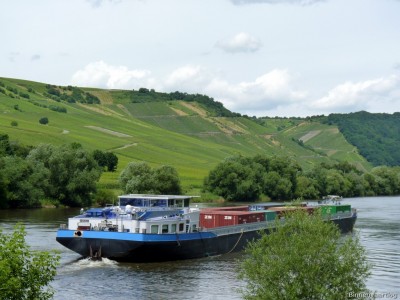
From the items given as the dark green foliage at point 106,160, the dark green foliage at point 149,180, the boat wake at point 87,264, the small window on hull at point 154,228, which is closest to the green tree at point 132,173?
the dark green foliage at point 149,180

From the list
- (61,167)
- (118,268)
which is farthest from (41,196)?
(118,268)

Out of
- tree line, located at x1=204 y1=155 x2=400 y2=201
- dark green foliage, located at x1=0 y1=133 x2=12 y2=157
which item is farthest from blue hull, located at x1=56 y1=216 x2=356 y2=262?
tree line, located at x1=204 y1=155 x2=400 y2=201

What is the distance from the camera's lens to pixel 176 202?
2325 inches

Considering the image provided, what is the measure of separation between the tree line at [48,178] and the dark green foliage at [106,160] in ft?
94.8

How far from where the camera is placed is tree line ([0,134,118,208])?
99.6 meters

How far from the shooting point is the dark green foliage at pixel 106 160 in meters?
146

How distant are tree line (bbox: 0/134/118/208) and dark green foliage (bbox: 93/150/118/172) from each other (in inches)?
1138

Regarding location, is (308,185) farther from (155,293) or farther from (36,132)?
(155,293)

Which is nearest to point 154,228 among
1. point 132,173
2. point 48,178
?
point 48,178

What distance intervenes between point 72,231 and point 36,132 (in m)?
124

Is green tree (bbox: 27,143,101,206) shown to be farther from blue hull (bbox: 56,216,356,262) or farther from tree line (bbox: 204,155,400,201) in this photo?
blue hull (bbox: 56,216,356,262)

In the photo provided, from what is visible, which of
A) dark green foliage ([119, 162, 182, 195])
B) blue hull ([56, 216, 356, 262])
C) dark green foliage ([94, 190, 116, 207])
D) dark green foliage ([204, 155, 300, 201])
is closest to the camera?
blue hull ([56, 216, 356, 262])

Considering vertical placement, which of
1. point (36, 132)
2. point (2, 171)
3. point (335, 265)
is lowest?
point (335, 265)

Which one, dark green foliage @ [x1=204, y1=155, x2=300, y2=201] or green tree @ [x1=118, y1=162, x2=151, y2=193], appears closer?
green tree @ [x1=118, y1=162, x2=151, y2=193]
